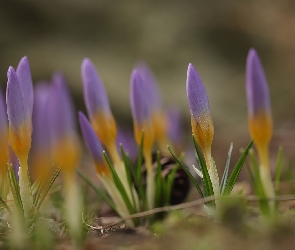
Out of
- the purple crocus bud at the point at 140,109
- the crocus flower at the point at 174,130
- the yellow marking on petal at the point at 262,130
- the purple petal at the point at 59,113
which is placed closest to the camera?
the purple petal at the point at 59,113

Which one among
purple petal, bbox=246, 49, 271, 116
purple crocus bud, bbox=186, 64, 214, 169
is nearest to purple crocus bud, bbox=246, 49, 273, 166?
purple petal, bbox=246, 49, 271, 116

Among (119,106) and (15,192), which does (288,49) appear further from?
(15,192)

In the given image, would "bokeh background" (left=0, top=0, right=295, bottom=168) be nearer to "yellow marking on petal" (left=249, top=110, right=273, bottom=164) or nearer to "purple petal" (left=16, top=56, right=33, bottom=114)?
"yellow marking on petal" (left=249, top=110, right=273, bottom=164)

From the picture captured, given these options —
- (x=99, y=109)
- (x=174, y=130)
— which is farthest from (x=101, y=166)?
(x=174, y=130)

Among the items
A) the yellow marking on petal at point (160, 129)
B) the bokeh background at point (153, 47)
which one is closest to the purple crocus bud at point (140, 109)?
the yellow marking on petal at point (160, 129)

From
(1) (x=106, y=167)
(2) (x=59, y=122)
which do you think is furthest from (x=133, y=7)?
(2) (x=59, y=122)

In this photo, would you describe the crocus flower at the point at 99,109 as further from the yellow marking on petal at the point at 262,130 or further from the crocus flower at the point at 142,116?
the yellow marking on petal at the point at 262,130
